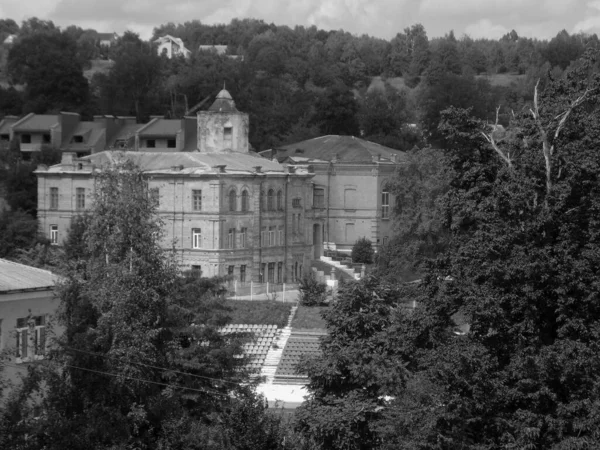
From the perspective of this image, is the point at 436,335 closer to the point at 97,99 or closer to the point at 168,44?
the point at 97,99

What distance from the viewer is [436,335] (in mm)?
→ 29734

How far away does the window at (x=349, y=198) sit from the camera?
77375 millimetres

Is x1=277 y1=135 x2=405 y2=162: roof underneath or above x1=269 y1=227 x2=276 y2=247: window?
above

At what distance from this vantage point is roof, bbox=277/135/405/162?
77.9 m

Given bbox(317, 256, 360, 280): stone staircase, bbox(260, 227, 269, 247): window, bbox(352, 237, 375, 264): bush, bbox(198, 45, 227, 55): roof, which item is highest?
bbox(198, 45, 227, 55): roof

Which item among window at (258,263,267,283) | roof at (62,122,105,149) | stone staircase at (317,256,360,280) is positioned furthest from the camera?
roof at (62,122,105,149)

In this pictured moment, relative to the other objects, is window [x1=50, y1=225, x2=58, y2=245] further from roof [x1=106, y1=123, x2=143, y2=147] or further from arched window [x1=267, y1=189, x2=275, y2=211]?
roof [x1=106, y1=123, x2=143, y2=147]

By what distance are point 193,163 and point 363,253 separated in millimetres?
10695

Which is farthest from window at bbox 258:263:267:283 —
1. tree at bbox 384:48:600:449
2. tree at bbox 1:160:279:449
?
tree at bbox 384:48:600:449

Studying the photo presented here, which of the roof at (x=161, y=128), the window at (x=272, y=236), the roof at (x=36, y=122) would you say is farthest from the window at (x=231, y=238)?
the roof at (x=36, y=122)

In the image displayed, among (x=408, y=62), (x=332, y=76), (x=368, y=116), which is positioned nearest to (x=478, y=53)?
(x=408, y=62)

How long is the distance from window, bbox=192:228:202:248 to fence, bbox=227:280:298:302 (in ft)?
9.14

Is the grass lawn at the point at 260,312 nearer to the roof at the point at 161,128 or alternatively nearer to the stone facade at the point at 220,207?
the stone facade at the point at 220,207

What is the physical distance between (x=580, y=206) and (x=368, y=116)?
7260 cm
